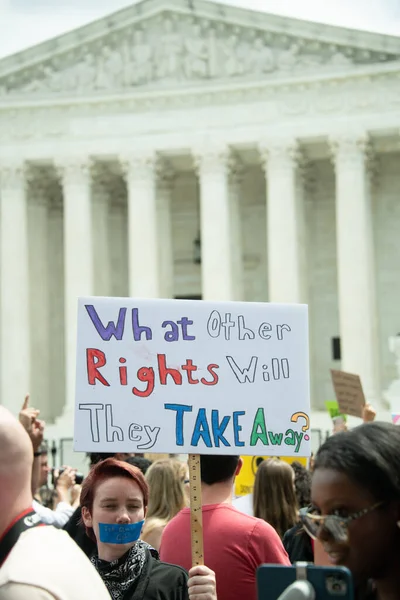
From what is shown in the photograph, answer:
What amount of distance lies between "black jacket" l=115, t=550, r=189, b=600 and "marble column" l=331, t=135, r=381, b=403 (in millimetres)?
37564

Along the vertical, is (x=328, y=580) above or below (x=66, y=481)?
above

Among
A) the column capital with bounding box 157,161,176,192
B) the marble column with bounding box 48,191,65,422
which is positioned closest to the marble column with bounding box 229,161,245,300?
the column capital with bounding box 157,161,176,192

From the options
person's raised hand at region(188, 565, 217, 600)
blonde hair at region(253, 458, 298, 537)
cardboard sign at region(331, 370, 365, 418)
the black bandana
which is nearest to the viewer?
person's raised hand at region(188, 565, 217, 600)

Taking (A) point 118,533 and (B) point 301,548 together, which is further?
(B) point 301,548

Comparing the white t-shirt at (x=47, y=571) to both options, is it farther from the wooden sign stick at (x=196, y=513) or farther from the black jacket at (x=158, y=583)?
the wooden sign stick at (x=196, y=513)

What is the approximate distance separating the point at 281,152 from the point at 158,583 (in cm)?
3970

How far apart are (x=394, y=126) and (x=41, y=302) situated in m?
17.2

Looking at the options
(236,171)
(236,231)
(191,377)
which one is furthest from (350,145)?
(191,377)

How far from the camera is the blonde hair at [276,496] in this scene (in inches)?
437

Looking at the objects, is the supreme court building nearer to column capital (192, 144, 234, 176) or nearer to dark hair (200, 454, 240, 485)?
column capital (192, 144, 234, 176)

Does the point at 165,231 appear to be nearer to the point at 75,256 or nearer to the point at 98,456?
the point at 75,256

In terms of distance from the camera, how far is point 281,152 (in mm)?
46031

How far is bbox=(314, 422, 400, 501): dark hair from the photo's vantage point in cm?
479

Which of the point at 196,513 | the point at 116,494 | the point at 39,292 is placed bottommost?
the point at 196,513
